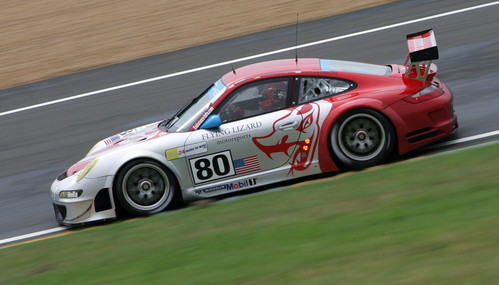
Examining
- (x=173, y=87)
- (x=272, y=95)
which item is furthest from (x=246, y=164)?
(x=173, y=87)

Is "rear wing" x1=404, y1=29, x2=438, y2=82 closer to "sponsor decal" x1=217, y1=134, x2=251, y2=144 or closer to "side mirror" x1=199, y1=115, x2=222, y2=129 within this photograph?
"sponsor decal" x1=217, y1=134, x2=251, y2=144

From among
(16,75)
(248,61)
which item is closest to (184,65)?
(248,61)

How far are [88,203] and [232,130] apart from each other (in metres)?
1.84

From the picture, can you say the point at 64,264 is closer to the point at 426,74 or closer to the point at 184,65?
the point at 426,74

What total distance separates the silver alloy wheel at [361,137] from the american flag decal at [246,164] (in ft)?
3.20

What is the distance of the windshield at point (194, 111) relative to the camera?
8.12m

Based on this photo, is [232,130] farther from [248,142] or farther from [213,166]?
[213,166]

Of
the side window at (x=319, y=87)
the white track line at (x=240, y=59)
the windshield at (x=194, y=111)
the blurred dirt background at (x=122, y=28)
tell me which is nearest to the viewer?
the side window at (x=319, y=87)

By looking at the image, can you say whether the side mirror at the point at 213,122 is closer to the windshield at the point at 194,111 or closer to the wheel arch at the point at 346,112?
the windshield at the point at 194,111

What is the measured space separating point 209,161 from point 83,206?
1.53 meters

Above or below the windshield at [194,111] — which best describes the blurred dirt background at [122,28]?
above

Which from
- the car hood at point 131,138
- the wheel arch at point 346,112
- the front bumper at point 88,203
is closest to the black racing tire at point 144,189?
the front bumper at point 88,203

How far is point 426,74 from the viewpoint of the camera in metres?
8.17

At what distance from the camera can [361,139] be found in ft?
26.1
